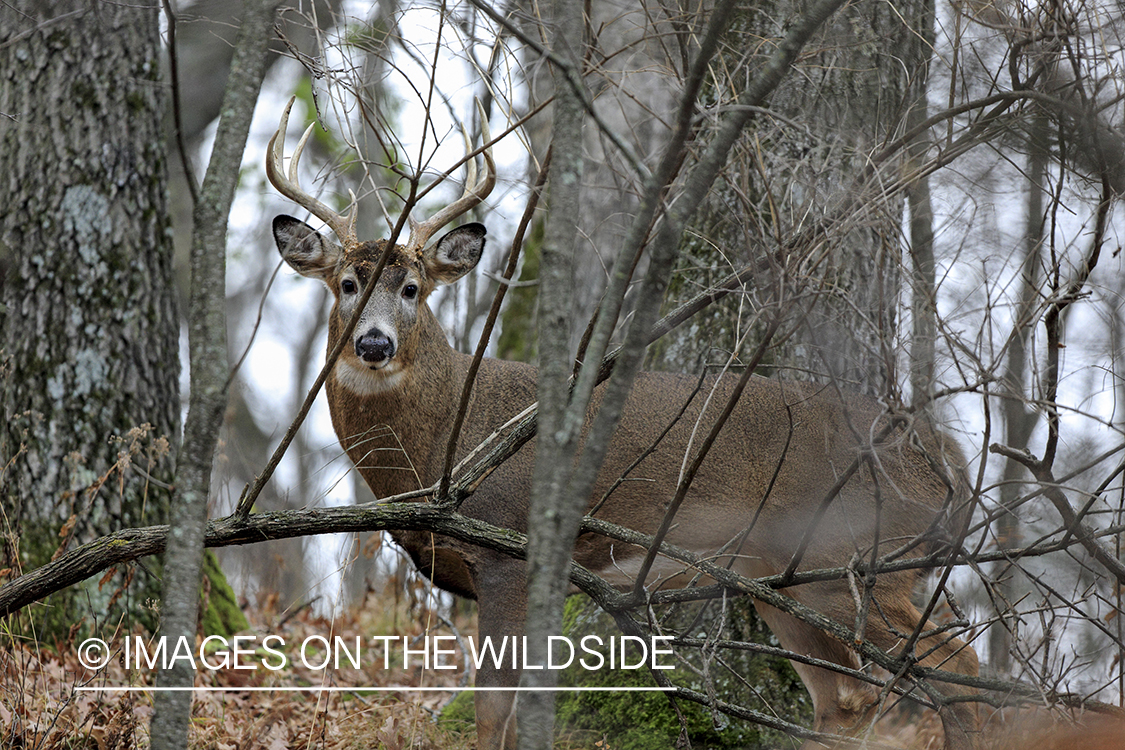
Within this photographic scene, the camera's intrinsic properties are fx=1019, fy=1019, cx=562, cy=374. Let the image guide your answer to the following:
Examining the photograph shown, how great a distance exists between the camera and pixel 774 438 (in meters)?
5.54

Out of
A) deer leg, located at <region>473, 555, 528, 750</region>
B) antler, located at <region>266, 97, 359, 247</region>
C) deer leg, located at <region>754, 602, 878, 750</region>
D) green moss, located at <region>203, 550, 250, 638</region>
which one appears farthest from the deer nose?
deer leg, located at <region>754, 602, 878, 750</region>

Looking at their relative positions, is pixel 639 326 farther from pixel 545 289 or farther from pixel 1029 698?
pixel 1029 698

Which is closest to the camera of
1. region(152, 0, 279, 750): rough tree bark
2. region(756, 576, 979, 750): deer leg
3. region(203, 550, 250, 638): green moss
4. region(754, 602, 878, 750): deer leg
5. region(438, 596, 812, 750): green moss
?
region(152, 0, 279, 750): rough tree bark

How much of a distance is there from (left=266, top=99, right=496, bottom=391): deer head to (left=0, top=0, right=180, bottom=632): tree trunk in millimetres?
1107

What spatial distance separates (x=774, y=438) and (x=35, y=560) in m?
4.08

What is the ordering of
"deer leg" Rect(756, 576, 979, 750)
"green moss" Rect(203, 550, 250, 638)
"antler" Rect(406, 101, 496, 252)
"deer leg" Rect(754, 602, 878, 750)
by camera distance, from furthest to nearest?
1. "green moss" Rect(203, 550, 250, 638)
2. "deer leg" Rect(754, 602, 878, 750)
3. "deer leg" Rect(756, 576, 979, 750)
4. "antler" Rect(406, 101, 496, 252)

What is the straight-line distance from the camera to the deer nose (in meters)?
5.36

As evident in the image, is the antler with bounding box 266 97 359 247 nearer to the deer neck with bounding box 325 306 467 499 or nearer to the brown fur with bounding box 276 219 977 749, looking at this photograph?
the brown fur with bounding box 276 219 977 749

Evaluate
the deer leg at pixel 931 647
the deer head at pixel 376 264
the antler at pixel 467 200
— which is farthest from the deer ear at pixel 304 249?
the deer leg at pixel 931 647

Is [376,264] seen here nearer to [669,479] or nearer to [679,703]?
[669,479]

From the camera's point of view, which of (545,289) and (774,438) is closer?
(545,289)

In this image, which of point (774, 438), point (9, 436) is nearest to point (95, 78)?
point (9, 436)

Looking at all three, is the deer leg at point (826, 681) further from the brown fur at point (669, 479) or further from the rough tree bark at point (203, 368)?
the rough tree bark at point (203, 368)

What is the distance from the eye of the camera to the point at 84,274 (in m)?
6.03
